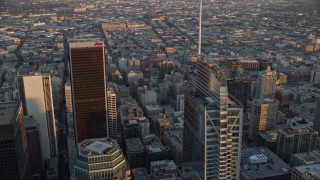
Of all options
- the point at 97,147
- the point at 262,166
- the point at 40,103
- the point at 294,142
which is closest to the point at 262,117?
the point at 294,142

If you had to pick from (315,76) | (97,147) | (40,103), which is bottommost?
(315,76)

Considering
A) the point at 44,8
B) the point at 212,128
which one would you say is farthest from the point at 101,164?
the point at 44,8

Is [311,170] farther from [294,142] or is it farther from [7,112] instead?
[7,112]

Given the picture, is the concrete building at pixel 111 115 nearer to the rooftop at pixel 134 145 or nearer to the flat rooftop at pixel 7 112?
the rooftop at pixel 134 145

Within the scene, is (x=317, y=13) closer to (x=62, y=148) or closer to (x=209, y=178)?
(x=62, y=148)

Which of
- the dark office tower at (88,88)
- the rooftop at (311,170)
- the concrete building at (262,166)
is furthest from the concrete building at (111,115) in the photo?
the rooftop at (311,170)
